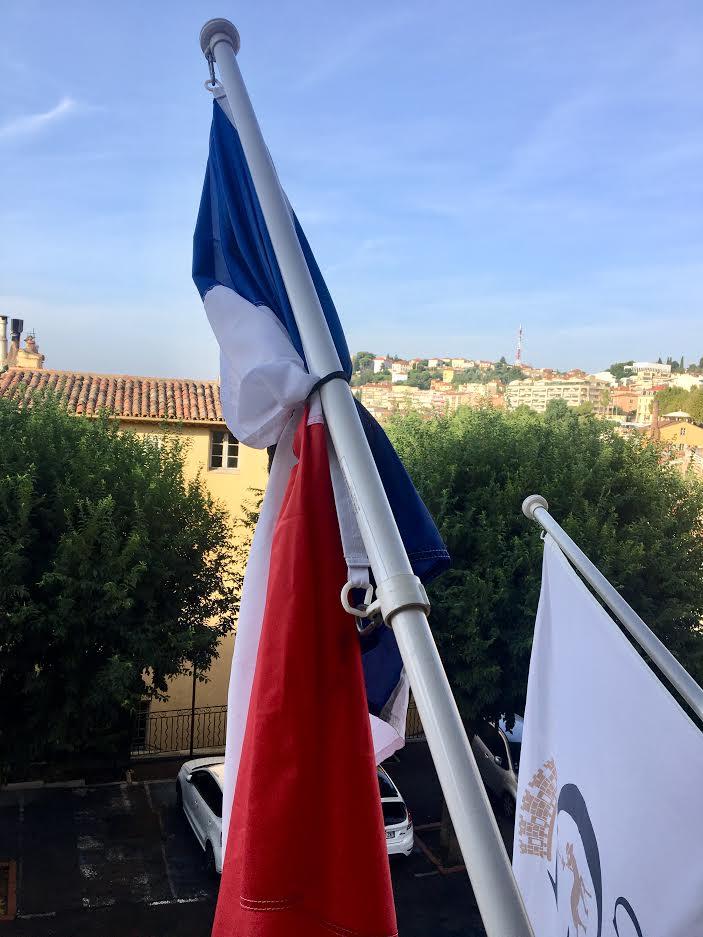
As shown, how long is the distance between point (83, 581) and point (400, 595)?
401 inches

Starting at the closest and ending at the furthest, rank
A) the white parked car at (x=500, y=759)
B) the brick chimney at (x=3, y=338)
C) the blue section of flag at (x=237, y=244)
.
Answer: the blue section of flag at (x=237, y=244), the white parked car at (x=500, y=759), the brick chimney at (x=3, y=338)

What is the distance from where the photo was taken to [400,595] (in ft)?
5.48

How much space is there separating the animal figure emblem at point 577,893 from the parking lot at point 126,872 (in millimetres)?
9172

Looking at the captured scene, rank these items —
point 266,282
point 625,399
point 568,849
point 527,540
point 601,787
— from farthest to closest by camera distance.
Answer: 1. point 625,399
2. point 527,540
3. point 568,849
4. point 601,787
5. point 266,282

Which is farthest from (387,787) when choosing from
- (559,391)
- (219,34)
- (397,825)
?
(559,391)

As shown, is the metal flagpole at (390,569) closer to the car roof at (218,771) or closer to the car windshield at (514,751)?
the car roof at (218,771)

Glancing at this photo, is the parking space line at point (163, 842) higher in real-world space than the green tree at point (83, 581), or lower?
lower

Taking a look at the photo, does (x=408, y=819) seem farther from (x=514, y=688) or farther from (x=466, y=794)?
(x=466, y=794)

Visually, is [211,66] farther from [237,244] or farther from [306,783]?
[306,783]

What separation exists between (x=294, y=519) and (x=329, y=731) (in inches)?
21.5

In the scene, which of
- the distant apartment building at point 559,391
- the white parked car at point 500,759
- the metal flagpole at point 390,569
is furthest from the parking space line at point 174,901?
the distant apartment building at point 559,391

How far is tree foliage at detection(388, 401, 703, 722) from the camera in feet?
38.9

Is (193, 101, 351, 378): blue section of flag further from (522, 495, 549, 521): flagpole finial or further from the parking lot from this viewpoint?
the parking lot

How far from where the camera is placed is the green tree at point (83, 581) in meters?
11.1
